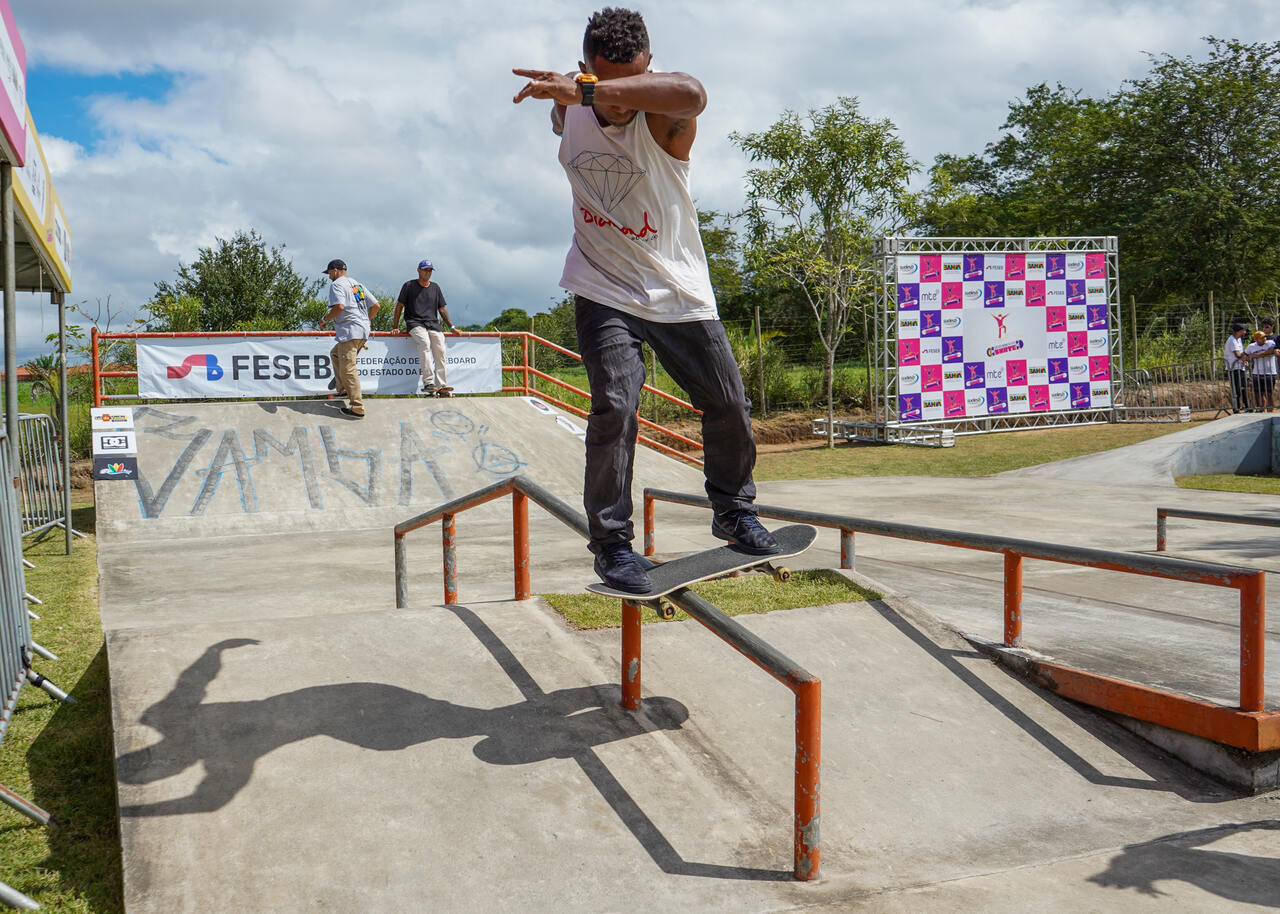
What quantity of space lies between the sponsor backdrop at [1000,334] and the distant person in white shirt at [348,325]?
1124 centimetres

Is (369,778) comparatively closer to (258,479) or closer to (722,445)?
(722,445)

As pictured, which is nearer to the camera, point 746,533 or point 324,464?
point 746,533

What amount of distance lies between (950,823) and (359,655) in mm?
2369

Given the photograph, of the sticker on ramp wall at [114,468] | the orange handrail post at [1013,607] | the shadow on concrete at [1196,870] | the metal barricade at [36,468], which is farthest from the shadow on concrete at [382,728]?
the sticker on ramp wall at [114,468]

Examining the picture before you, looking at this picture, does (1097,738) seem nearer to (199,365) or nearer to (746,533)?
(746,533)

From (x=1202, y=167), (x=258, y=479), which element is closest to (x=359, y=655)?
(x=258, y=479)

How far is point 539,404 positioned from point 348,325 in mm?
3507

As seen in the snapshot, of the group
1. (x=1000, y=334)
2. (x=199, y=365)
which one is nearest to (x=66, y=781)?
(x=199, y=365)

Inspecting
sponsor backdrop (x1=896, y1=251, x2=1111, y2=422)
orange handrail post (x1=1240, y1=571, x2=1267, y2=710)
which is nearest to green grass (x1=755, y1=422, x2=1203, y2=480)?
sponsor backdrop (x1=896, y1=251, x2=1111, y2=422)

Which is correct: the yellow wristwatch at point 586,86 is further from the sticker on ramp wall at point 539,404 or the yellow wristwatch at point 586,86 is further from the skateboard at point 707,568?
the sticker on ramp wall at point 539,404

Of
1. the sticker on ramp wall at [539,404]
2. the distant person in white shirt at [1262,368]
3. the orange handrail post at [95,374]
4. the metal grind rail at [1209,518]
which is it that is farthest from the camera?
the distant person in white shirt at [1262,368]

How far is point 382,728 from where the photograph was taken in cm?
334

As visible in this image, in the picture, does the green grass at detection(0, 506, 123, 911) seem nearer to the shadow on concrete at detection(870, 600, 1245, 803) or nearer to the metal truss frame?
the shadow on concrete at detection(870, 600, 1245, 803)

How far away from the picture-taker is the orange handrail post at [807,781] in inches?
106
